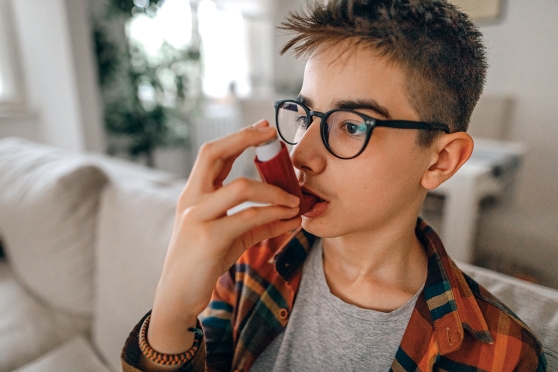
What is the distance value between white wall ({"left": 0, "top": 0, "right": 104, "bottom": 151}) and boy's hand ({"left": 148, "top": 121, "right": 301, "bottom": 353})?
2.66 metres

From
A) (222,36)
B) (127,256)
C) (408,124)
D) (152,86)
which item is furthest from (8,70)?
(408,124)

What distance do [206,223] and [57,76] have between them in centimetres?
289

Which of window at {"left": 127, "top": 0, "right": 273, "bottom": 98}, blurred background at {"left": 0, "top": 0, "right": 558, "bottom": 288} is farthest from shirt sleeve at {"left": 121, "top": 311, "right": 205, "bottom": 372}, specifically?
window at {"left": 127, "top": 0, "right": 273, "bottom": 98}

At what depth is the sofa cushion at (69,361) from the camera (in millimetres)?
1133

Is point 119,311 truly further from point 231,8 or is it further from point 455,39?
point 231,8

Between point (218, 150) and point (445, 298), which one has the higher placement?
point (218, 150)

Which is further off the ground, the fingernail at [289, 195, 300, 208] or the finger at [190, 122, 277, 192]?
the finger at [190, 122, 277, 192]

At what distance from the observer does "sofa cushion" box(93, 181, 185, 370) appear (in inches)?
42.8

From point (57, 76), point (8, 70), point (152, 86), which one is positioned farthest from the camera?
point (152, 86)

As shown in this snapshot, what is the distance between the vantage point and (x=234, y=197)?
48 centimetres

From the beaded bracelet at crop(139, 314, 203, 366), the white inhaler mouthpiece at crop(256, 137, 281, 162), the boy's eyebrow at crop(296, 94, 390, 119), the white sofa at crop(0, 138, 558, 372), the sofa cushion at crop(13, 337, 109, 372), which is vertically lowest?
the sofa cushion at crop(13, 337, 109, 372)

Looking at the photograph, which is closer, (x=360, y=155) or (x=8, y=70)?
(x=360, y=155)

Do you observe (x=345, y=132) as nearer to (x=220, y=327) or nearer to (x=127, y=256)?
(x=220, y=327)

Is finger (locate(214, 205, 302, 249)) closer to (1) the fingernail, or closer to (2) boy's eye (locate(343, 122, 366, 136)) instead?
(1) the fingernail
